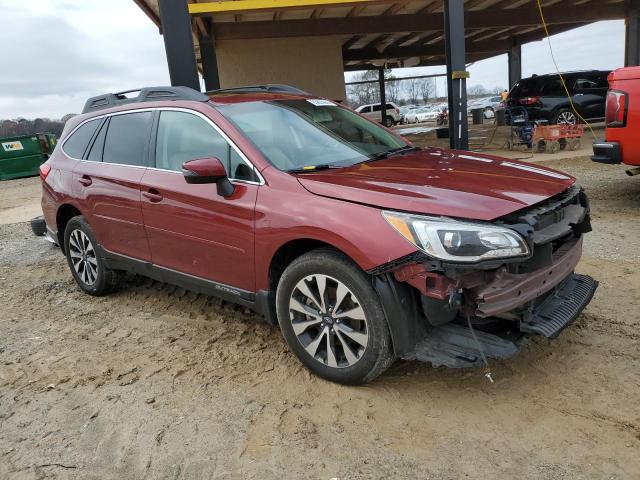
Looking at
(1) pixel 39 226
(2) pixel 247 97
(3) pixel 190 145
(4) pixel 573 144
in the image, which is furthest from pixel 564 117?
(3) pixel 190 145

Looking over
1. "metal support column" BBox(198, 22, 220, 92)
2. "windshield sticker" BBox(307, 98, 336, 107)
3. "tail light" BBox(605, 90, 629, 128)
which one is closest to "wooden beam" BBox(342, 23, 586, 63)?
"metal support column" BBox(198, 22, 220, 92)

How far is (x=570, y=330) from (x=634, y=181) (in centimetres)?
588

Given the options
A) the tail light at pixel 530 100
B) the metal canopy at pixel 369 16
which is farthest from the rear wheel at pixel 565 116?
the metal canopy at pixel 369 16

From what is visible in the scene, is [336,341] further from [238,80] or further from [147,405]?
[238,80]

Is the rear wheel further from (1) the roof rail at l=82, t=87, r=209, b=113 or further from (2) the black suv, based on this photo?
(1) the roof rail at l=82, t=87, r=209, b=113

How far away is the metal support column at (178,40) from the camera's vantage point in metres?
7.67

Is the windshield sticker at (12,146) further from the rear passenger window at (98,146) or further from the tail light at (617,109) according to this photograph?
the tail light at (617,109)

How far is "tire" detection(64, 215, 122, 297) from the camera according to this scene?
4.69 meters

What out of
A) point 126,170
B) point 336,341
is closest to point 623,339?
point 336,341

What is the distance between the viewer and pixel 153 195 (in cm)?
380

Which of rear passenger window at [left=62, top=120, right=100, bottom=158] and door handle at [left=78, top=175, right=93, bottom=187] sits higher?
rear passenger window at [left=62, top=120, right=100, bottom=158]

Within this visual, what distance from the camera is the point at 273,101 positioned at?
391 cm

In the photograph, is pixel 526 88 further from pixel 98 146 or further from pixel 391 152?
pixel 98 146

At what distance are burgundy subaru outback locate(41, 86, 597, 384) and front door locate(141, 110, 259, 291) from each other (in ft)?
0.04
